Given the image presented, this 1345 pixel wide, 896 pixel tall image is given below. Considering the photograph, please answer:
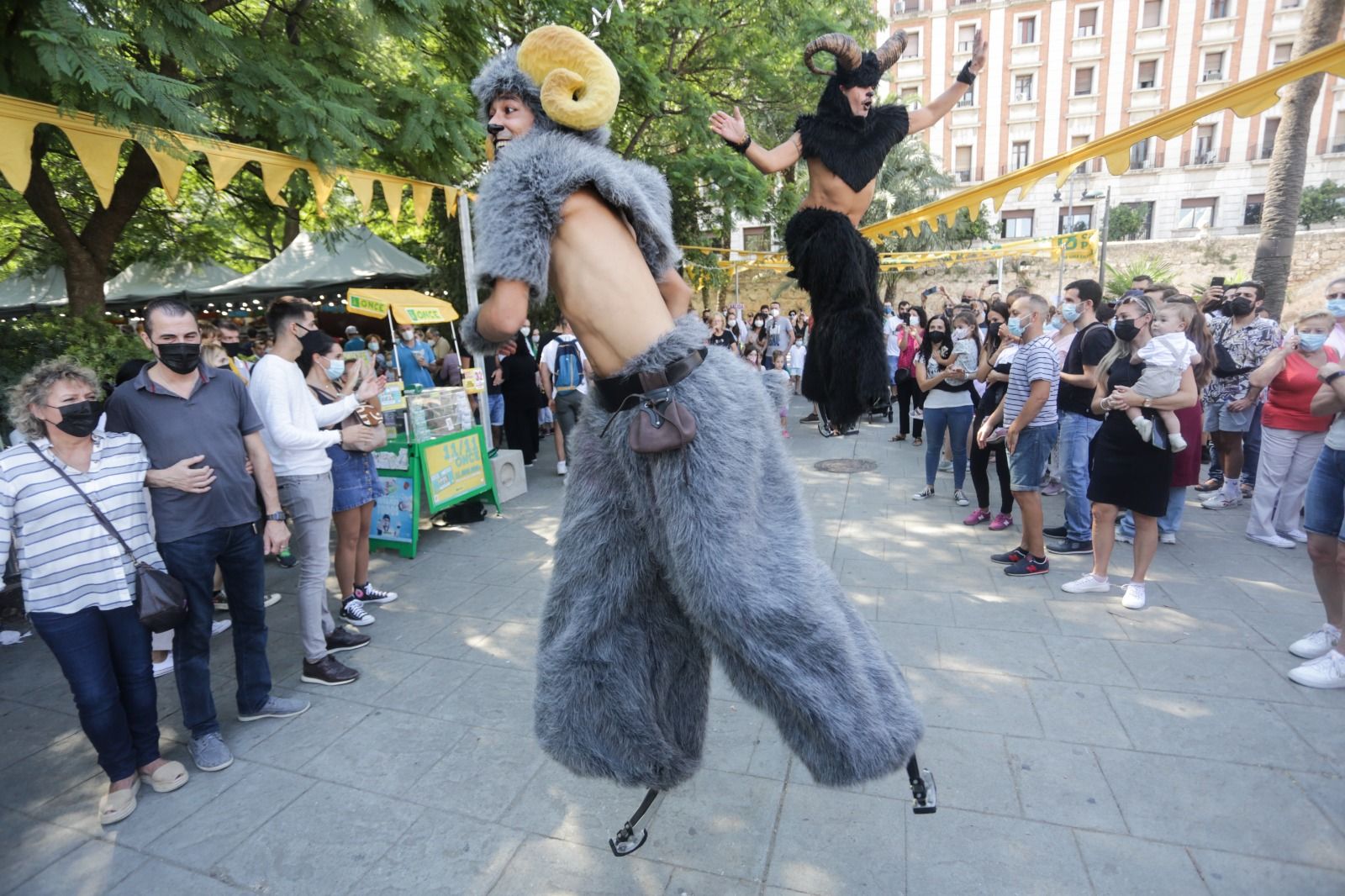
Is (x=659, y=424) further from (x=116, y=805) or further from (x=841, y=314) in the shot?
(x=116, y=805)

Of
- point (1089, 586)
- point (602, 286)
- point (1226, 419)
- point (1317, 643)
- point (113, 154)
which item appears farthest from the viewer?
point (1226, 419)

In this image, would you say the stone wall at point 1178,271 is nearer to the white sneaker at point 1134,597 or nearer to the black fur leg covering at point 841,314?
the white sneaker at point 1134,597

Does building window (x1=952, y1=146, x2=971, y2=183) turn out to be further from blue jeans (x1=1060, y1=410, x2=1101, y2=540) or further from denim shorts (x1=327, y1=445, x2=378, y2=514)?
denim shorts (x1=327, y1=445, x2=378, y2=514)

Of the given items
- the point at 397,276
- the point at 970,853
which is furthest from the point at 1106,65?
the point at 970,853

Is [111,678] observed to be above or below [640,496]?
below

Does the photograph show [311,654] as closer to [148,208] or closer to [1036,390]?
[1036,390]

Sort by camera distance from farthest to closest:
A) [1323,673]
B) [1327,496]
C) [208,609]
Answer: [1327,496] < [1323,673] < [208,609]

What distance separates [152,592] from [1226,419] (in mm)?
8217

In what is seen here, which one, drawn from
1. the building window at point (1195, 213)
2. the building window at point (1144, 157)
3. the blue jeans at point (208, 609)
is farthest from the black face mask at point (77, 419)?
the building window at point (1195, 213)

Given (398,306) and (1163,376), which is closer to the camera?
(1163,376)

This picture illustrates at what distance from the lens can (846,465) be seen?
830 centimetres

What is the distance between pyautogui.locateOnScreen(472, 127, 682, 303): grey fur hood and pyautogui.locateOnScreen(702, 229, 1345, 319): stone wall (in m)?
21.6

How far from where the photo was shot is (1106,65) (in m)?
37.0

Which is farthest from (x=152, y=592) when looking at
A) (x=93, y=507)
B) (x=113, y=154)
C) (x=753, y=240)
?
(x=753, y=240)
